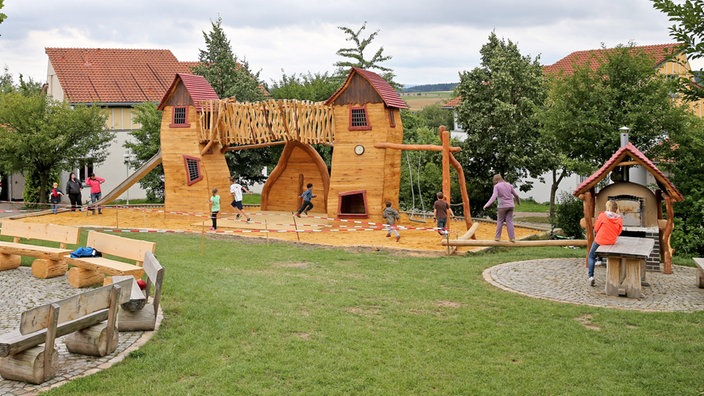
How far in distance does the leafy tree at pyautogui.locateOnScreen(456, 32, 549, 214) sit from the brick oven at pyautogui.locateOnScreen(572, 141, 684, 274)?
9.54 meters

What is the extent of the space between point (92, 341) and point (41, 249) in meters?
5.73

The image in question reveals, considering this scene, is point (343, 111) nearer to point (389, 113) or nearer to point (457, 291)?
point (389, 113)

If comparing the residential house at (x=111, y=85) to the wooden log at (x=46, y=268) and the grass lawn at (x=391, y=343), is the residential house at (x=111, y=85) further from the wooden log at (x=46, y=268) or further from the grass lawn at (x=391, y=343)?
the grass lawn at (x=391, y=343)

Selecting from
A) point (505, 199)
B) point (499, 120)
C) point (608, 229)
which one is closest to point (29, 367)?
point (608, 229)

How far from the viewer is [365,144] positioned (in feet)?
77.8

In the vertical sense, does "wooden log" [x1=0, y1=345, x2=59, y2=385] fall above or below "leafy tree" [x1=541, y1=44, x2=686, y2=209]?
below

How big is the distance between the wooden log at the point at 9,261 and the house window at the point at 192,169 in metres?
11.9

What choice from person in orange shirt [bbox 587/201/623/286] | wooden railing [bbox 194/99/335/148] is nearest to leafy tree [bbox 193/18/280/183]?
wooden railing [bbox 194/99/335/148]

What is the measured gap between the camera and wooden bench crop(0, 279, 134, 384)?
288 inches

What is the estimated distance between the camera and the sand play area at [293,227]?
781 inches

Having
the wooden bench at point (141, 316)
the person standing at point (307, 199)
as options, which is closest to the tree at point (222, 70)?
the person standing at point (307, 199)

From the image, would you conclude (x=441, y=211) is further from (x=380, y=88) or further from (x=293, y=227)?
(x=380, y=88)

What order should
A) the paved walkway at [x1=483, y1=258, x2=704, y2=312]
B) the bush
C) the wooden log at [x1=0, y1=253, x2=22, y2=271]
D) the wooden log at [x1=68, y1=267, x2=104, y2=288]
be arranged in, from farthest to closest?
the bush, the wooden log at [x1=0, y1=253, x2=22, y2=271], the wooden log at [x1=68, y1=267, x2=104, y2=288], the paved walkway at [x1=483, y1=258, x2=704, y2=312]

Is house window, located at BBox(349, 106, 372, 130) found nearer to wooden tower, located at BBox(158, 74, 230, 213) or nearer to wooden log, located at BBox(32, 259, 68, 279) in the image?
wooden tower, located at BBox(158, 74, 230, 213)
